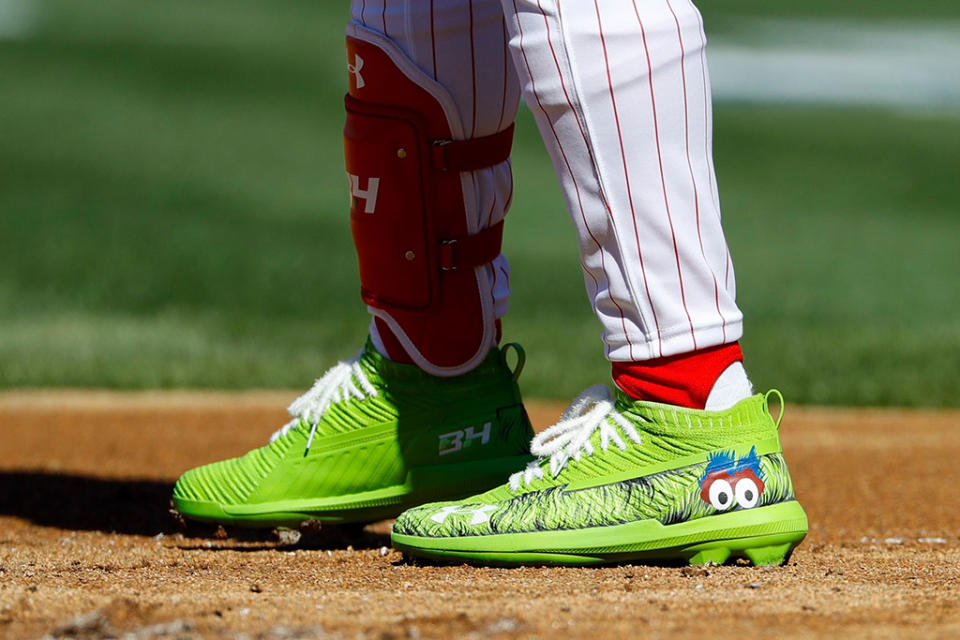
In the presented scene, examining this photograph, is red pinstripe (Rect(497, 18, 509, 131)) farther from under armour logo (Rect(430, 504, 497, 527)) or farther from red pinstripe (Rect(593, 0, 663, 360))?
under armour logo (Rect(430, 504, 497, 527))

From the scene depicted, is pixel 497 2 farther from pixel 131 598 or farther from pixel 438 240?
pixel 131 598

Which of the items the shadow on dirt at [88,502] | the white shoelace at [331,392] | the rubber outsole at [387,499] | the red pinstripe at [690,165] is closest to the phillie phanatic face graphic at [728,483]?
the red pinstripe at [690,165]

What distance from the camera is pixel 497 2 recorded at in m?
1.68

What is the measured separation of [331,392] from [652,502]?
1.88 feet

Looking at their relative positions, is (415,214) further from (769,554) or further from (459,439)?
(769,554)

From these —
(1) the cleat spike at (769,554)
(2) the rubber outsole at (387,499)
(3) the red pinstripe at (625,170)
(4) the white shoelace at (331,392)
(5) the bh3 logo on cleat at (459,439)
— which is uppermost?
(3) the red pinstripe at (625,170)

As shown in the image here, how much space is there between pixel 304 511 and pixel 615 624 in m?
0.75

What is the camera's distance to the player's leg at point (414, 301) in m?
1.64

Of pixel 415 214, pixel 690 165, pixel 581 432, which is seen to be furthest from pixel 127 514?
pixel 690 165

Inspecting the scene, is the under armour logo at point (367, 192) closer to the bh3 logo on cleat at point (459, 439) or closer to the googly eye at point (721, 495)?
the bh3 logo on cleat at point (459, 439)

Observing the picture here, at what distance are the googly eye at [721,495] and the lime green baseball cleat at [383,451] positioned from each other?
0.42 m

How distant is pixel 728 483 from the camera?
1354mm

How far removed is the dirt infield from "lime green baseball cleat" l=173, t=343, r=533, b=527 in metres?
0.06

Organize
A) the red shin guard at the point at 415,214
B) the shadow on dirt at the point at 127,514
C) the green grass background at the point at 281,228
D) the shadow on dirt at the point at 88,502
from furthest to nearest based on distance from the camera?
1. the green grass background at the point at 281,228
2. the shadow on dirt at the point at 88,502
3. the shadow on dirt at the point at 127,514
4. the red shin guard at the point at 415,214
